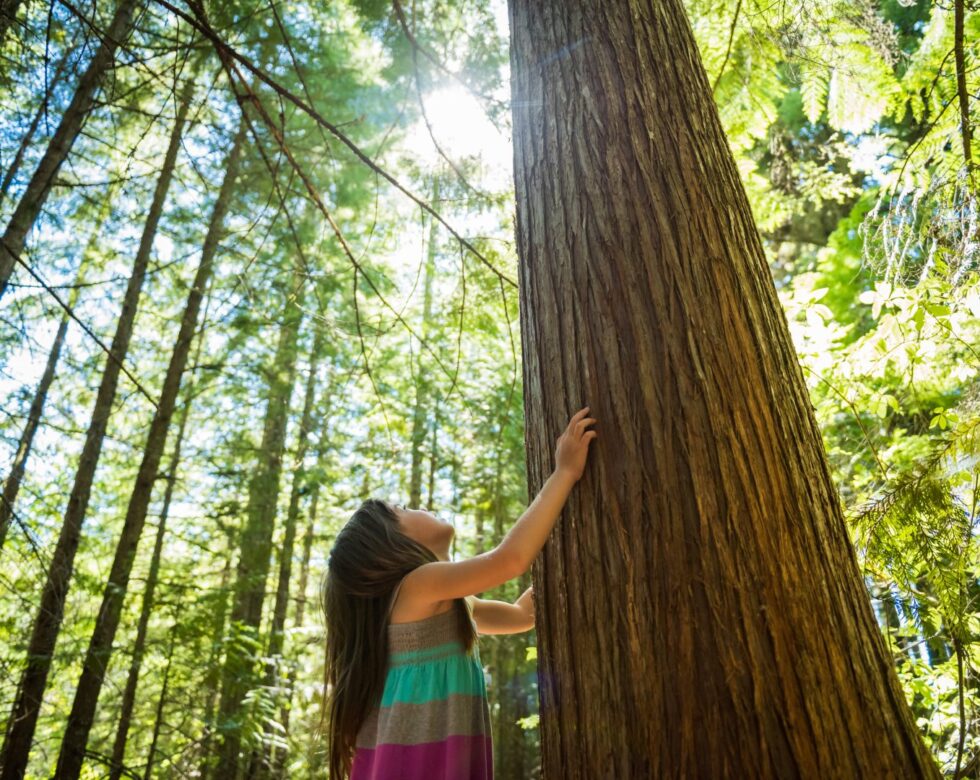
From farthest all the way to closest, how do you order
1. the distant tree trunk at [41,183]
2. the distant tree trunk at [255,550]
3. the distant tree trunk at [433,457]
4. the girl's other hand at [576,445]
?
1. the distant tree trunk at [433,457]
2. the distant tree trunk at [255,550]
3. the distant tree trunk at [41,183]
4. the girl's other hand at [576,445]

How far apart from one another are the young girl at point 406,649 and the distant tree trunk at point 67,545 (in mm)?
1360

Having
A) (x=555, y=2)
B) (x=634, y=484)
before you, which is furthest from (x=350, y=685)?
(x=555, y=2)

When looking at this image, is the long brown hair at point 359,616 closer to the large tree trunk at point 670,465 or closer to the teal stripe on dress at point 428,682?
the teal stripe on dress at point 428,682

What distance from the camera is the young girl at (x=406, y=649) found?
1.85m

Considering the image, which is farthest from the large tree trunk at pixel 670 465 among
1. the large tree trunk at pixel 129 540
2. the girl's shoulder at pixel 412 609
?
the large tree trunk at pixel 129 540

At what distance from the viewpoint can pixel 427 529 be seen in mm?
2391

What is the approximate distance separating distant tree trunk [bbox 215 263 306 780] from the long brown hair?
3021mm

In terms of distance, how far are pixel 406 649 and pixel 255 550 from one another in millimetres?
6221

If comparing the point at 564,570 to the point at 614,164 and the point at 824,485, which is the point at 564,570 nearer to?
the point at 824,485

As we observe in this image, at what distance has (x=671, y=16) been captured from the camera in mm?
1794

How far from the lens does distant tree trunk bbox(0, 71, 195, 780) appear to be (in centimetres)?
353

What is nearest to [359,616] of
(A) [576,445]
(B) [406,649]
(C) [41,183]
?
(B) [406,649]

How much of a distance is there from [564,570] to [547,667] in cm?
21

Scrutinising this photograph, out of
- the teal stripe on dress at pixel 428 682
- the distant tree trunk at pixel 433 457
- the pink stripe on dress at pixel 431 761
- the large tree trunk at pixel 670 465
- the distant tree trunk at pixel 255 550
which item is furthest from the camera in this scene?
the distant tree trunk at pixel 433 457
